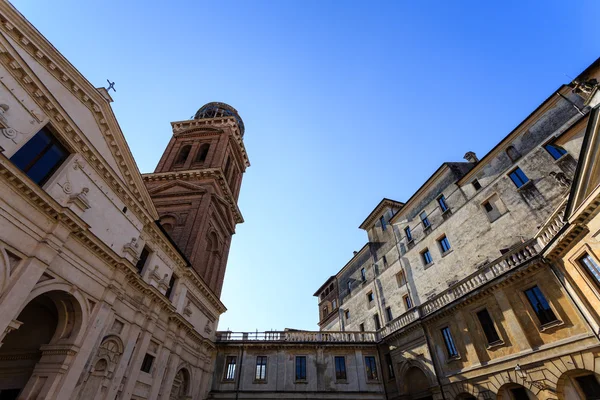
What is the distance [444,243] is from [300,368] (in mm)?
15150

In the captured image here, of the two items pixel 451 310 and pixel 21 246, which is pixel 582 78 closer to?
pixel 451 310

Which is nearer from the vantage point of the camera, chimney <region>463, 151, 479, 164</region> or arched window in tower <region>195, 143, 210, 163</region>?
chimney <region>463, 151, 479, 164</region>

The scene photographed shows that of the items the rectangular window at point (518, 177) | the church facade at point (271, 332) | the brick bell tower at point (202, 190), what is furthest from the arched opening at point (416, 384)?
the brick bell tower at point (202, 190)

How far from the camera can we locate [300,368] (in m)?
24.1

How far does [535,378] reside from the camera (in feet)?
45.4

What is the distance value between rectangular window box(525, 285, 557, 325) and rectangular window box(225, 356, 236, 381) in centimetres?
2128

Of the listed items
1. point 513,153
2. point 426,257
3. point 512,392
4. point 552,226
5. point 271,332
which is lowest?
point 512,392

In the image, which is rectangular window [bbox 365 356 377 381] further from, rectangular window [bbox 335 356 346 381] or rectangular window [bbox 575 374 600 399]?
rectangular window [bbox 575 374 600 399]

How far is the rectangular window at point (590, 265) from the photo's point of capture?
12.0 metres

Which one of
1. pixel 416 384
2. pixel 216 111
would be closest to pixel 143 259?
pixel 416 384

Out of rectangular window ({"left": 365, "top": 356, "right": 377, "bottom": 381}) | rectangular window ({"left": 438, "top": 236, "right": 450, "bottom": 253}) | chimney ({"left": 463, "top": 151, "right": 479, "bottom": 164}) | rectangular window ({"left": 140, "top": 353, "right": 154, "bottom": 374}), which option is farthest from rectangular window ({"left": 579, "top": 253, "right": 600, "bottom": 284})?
rectangular window ({"left": 140, "top": 353, "right": 154, "bottom": 374})

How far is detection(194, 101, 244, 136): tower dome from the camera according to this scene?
1790 inches

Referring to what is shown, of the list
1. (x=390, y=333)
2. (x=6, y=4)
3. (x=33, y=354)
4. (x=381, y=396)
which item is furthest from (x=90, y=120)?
(x=381, y=396)

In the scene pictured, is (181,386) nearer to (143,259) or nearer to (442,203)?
(143,259)
